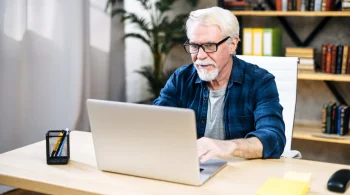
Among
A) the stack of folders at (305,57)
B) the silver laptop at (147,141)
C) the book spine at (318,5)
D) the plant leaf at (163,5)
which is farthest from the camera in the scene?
the plant leaf at (163,5)

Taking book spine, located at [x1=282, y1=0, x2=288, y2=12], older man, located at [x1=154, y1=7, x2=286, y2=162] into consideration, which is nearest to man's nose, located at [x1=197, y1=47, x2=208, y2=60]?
older man, located at [x1=154, y1=7, x2=286, y2=162]

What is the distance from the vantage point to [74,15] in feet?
12.2

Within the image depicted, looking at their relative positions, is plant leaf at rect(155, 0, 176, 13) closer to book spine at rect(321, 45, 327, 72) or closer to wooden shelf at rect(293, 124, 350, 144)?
book spine at rect(321, 45, 327, 72)

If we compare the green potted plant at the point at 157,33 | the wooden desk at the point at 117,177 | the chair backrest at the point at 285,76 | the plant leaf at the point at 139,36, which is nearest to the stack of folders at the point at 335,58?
the green potted plant at the point at 157,33

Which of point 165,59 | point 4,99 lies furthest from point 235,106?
point 165,59

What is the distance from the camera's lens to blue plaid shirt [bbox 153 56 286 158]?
1.98 meters

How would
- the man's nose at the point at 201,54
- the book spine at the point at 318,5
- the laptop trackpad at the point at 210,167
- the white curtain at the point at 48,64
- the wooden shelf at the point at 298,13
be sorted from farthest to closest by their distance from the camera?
1. the book spine at the point at 318,5
2. the wooden shelf at the point at 298,13
3. the white curtain at the point at 48,64
4. the man's nose at the point at 201,54
5. the laptop trackpad at the point at 210,167

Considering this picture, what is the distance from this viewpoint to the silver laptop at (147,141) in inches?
59.6

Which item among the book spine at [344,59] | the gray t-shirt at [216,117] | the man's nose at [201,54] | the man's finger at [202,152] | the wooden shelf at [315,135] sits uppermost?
the book spine at [344,59]

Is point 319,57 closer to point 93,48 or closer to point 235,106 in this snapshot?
point 93,48

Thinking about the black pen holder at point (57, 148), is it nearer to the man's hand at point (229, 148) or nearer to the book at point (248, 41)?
the man's hand at point (229, 148)

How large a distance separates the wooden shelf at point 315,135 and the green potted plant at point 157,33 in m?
1.08

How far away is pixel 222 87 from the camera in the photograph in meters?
2.21

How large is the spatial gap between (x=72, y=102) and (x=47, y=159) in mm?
2006
